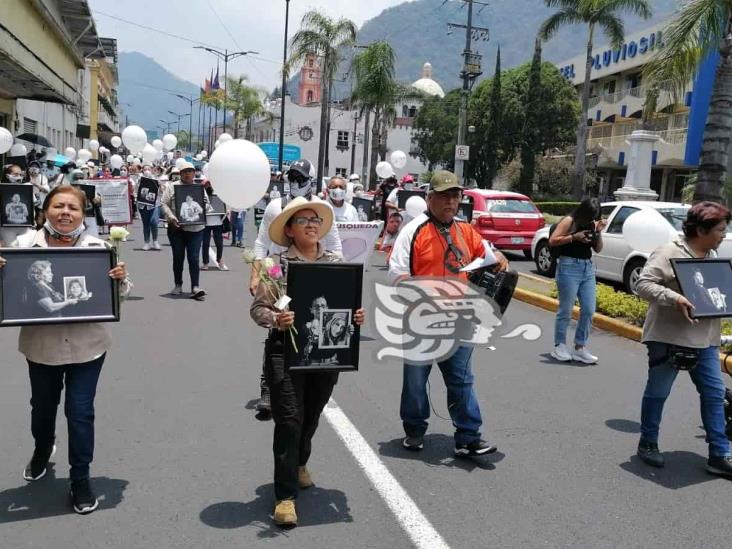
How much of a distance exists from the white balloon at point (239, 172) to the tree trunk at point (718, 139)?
9.03 m

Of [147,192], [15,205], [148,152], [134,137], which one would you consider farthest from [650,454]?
[148,152]

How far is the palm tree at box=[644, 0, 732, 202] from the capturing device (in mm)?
11695

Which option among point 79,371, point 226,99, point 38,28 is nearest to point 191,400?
point 79,371

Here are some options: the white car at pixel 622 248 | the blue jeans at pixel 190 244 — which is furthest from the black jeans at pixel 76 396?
the white car at pixel 622 248

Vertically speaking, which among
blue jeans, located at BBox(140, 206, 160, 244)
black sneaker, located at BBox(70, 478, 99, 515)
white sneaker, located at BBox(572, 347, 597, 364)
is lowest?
black sneaker, located at BBox(70, 478, 99, 515)

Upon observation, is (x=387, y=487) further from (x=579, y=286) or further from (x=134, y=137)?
(x=134, y=137)

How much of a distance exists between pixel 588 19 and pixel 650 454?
1341 inches

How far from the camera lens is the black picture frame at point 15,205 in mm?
9781

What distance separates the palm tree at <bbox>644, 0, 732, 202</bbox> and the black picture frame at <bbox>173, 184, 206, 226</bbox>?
311 inches

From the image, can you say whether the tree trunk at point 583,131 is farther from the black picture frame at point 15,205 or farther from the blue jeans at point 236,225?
the black picture frame at point 15,205

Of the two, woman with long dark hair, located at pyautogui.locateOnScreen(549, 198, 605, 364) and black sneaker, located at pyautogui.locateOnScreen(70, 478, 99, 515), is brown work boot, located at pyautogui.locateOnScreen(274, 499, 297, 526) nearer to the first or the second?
black sneaker, located at pyautogui.locateOnScreen(70, 478, 99, 515)

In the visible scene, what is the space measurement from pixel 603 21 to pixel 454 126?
3291cm

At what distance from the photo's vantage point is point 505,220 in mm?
16375

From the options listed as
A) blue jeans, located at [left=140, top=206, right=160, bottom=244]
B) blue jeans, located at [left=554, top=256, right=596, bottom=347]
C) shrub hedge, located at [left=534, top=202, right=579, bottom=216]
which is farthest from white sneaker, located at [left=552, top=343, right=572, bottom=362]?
shrub hedge, located at [left=534, top=202, right=579, bottom=216]
